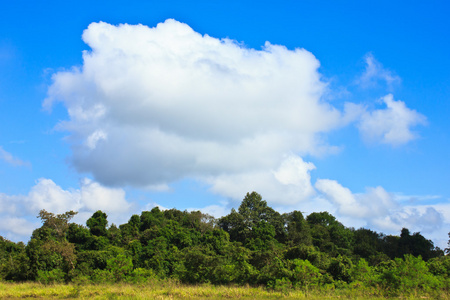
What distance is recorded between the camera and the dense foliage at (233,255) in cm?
2521

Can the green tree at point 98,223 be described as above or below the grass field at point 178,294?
above

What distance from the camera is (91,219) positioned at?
217 feet

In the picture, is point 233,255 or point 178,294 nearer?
point 178,294

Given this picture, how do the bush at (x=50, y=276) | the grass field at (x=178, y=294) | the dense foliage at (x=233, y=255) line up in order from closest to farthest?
the grass field at (x=178, y=294) < the dense foliage at (x=233, y=255) < the bush at (x=50, y=276)

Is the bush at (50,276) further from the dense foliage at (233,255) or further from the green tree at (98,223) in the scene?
the green tree at (98,223)

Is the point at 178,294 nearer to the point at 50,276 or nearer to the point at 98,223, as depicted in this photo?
the point at 50,276

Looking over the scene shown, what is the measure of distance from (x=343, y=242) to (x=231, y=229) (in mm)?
20944

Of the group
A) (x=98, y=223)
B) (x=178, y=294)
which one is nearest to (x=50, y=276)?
(x=178, y=294)

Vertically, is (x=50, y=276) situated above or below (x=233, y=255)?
below

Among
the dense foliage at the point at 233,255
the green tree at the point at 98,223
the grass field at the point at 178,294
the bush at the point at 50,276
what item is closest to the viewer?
the grass field at the point at 178,294

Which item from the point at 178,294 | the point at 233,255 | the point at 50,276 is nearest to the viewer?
the point at 178,294

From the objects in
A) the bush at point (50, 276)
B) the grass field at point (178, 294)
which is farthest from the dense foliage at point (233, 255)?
the grass field at point (178, 294)

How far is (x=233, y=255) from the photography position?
34156mm

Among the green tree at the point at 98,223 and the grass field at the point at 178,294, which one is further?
the green tree at the point at 98,223
